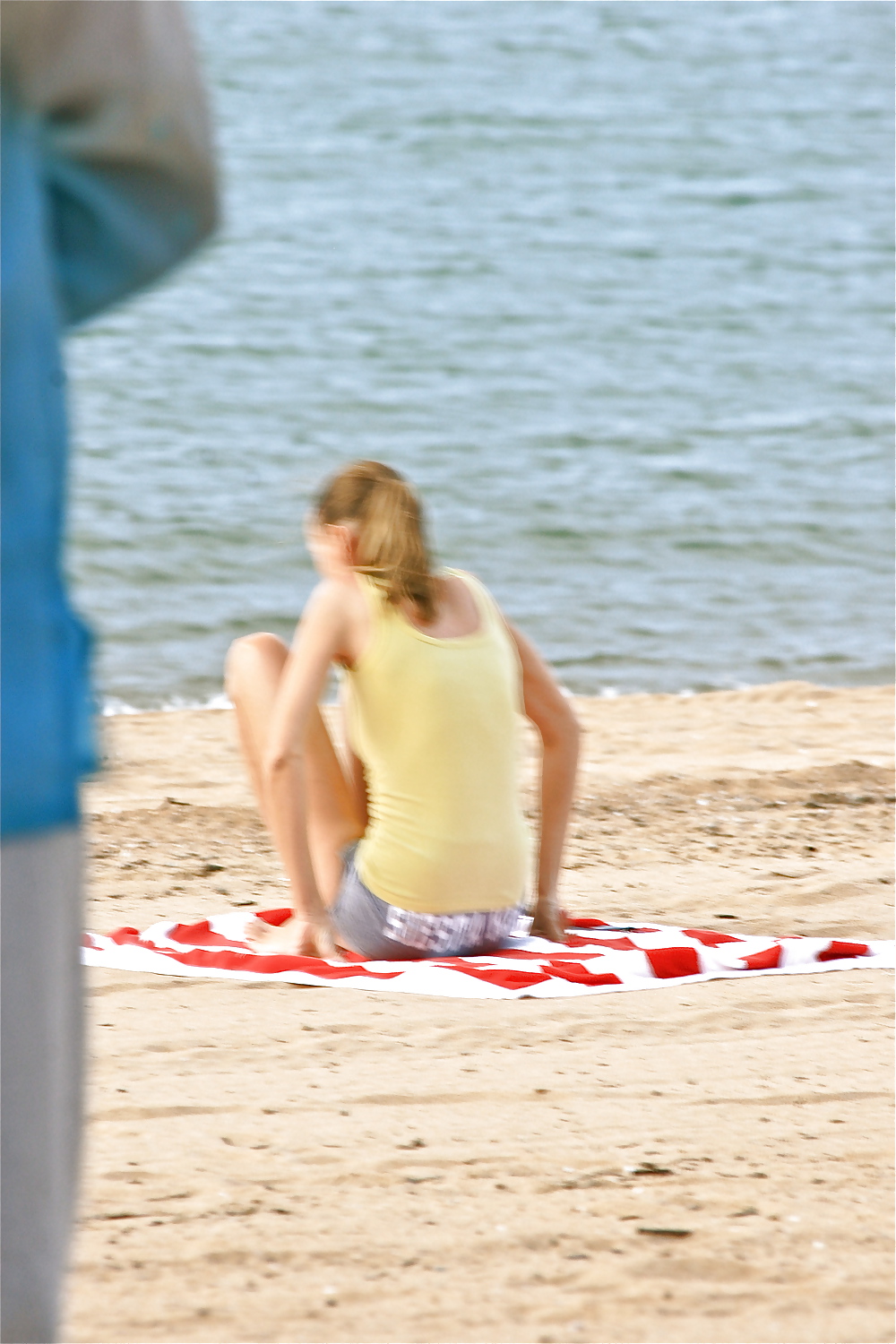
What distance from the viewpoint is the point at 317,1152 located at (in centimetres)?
270

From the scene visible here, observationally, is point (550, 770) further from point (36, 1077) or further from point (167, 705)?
point (167, 705)

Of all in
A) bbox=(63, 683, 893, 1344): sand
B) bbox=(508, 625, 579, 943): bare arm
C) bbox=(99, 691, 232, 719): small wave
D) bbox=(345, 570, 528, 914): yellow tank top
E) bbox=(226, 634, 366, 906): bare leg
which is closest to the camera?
bbox=(63, 683, 893, 1344): sand

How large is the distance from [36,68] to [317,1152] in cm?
186

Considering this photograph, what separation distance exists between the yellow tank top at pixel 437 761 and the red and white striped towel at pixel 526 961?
6.2 inches

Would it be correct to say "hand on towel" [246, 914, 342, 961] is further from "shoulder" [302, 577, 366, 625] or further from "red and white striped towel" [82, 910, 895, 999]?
"shoulder" [302, 577, 366, 625]

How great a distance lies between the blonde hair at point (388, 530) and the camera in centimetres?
358

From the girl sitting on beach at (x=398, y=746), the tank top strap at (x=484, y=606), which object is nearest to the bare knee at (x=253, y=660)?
the girl sitting on beach at (x=398, y=746)

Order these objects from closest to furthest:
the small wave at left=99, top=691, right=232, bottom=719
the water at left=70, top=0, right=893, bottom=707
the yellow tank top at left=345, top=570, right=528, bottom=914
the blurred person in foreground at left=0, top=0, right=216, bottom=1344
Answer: the blurred person in foreground at left=0, top=0, right=216, bottom=1344 → the yellow tank top at left=345, top=570, right=528, bottom=914 → the small wave at left=99, top=691, right=232, bottom=719 → the water at left=70, top=0, right=893, bottom=707

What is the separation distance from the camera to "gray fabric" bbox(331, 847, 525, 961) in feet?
12.0

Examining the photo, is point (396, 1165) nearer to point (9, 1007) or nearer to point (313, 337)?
point (9, 1007)

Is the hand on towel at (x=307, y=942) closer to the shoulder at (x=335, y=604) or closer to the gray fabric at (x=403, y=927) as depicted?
the gray fabric at (x=403, y=927)

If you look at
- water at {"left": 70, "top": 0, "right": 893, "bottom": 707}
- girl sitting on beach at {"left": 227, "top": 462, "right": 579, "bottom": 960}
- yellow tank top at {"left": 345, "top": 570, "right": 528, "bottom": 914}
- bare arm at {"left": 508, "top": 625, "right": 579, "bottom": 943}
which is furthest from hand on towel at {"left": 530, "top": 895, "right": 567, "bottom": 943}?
water at {"left": 70, "top": 0, "right": 893, "bottom": 707}

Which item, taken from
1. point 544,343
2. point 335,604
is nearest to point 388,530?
point 335,604

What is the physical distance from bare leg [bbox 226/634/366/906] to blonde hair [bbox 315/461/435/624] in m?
0.37
